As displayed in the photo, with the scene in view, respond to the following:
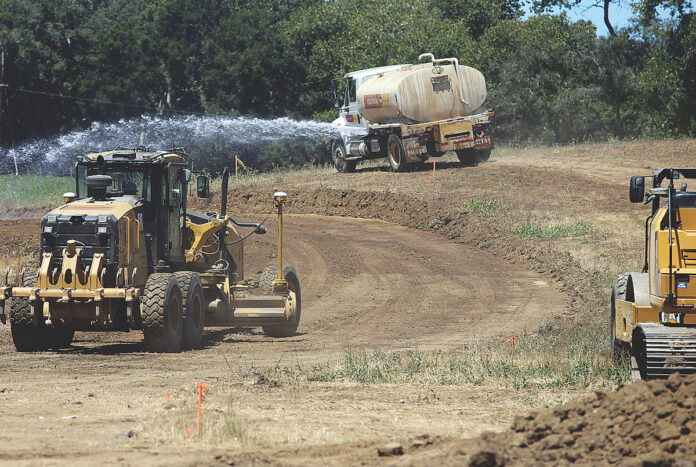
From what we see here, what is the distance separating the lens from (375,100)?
35.1m

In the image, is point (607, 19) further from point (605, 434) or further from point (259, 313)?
point (605, 434)

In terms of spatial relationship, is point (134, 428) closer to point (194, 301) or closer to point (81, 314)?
point (81, 314)

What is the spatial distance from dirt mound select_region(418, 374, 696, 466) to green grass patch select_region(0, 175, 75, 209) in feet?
78.8

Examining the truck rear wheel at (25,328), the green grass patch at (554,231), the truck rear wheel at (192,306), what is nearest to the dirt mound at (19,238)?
the truck rear wheel at (25,328)

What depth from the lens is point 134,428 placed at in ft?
31.1

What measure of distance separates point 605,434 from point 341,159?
29.7 meters

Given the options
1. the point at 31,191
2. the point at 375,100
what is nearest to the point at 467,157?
the point at 375,100

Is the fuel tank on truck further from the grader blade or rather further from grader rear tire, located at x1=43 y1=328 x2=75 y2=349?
grader rear tire, located at x1=43 y1=328 x2=75 y2=349

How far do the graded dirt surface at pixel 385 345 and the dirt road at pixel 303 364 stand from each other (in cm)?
5

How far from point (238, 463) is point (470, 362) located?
20.6 feet

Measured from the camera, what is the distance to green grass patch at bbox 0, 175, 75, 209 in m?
35.8

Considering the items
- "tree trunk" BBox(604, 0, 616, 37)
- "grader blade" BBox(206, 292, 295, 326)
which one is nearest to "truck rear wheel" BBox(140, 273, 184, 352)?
"grader blade" BBox(206, 292, 295, 326)

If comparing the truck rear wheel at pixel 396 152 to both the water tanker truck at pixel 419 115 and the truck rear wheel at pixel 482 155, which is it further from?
the truck rear wheel at pixel 482 155

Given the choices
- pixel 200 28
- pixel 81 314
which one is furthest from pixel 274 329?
pixel 200 28
